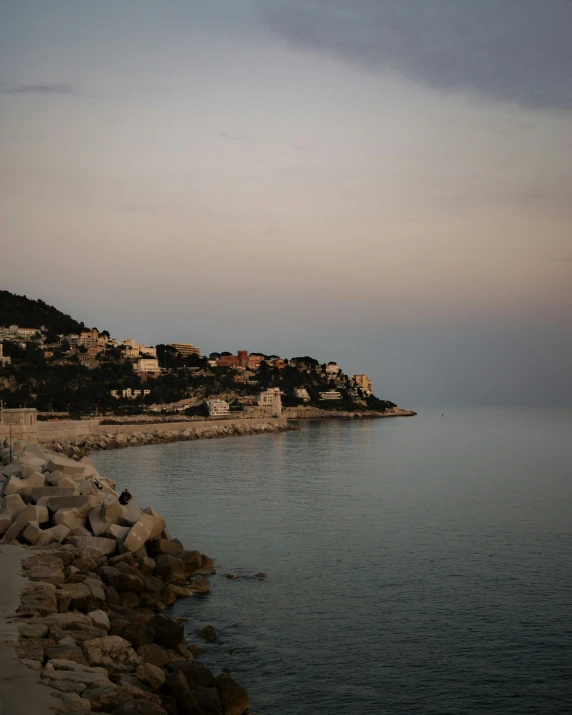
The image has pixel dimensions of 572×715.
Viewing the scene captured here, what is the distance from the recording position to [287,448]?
63.2 m

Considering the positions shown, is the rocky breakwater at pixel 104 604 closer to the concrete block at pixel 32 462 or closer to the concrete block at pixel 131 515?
the concrete block at pixel 131 515

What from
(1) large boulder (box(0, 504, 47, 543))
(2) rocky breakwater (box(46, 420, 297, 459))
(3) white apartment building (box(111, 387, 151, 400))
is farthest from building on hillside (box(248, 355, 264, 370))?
(1) large boulder (box(0, 504, 47, 543))

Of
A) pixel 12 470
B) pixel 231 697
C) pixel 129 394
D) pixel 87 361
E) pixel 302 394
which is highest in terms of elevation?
pixel 87 361

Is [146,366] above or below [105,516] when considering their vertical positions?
above

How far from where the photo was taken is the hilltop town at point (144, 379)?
111562 millimetres

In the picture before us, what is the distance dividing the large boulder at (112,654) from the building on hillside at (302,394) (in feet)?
489

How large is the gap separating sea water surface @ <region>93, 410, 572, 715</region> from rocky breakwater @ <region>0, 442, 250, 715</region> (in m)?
0.85

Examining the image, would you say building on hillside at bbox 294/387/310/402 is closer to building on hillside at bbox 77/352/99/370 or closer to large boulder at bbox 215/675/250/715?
building on hillside at bbox 77/352/99/370

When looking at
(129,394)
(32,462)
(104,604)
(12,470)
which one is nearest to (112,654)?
(104,604)

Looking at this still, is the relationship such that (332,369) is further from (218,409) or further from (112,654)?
(112,654)

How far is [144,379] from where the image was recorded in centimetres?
14175

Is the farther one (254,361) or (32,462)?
(254,361)

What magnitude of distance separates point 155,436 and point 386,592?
60714 mm

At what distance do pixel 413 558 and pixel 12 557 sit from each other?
29.8 feet
